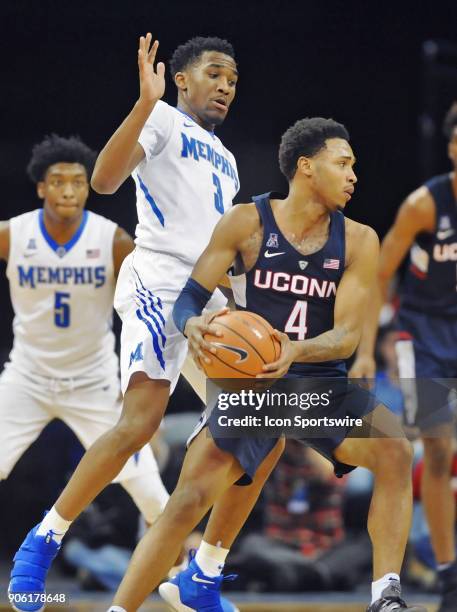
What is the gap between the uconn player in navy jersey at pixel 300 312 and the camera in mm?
3986

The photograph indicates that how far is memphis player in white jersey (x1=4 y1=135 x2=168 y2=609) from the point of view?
17.6ft

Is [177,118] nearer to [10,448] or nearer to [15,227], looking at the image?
[15,227]

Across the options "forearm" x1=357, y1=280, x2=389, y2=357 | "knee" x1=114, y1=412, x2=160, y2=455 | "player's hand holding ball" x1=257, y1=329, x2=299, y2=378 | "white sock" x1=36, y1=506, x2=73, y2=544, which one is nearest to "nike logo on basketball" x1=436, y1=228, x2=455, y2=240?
"forearm" x1=357, y1=280, x2=389, y2=357

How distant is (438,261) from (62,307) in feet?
5.93

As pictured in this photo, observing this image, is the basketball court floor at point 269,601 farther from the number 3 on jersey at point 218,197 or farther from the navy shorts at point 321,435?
the number 3 on jersey at point 218,197

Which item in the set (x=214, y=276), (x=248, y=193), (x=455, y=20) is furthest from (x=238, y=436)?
(x=455, y=20)

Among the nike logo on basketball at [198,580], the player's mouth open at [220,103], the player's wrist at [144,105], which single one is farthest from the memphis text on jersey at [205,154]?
the nike logo on basketball at [198,580]

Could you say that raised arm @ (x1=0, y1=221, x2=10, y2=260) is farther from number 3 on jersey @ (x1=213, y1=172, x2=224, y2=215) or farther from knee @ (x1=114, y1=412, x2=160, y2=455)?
knee @ (x1=114, y1=412, x2=160, y2=455)

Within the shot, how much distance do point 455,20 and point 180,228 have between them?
13.8ft

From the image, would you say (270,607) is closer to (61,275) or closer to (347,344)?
(61,275)

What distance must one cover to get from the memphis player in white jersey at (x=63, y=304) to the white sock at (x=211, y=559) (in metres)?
0.92

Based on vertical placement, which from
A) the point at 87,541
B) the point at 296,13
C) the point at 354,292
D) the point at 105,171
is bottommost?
the point at 87,541

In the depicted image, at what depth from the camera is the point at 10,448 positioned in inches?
207

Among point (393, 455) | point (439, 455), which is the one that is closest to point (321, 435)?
point (393, 455)
